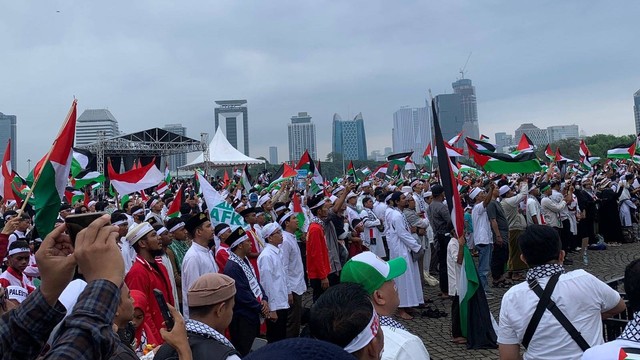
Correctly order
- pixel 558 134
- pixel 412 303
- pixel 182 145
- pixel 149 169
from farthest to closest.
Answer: pixel 558 134, pixel 182 145, pixel 149 169, pixel 412 303

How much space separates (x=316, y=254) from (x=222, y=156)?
26.9 m

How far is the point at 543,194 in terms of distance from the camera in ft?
40.5

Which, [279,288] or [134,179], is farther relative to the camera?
[134,179]

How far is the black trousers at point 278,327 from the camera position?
6230 millimetres

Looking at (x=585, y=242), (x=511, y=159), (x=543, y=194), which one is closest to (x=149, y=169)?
(x=511, y=159)

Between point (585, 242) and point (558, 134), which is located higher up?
point (558, 134)

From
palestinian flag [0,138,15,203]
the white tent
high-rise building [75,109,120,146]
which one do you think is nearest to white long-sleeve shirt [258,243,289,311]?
palestinian flag [0,138,15,203]

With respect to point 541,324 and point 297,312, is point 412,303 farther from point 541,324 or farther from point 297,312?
point 541,324

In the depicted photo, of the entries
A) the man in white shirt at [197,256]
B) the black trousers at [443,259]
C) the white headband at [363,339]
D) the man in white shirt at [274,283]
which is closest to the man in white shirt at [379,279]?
the white headband at [363,339]

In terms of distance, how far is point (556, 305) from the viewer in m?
2.88

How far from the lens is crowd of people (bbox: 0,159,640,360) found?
5.37 ft

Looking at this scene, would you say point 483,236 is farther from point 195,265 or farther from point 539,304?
point 539,304

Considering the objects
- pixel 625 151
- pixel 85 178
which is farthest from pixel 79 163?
pixel 625 151

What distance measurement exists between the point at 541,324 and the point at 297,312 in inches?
169
